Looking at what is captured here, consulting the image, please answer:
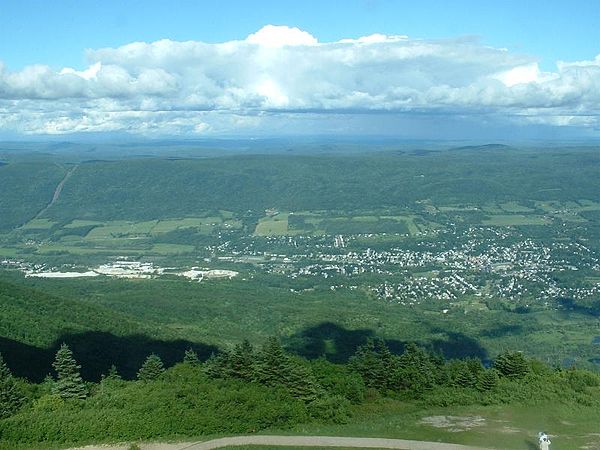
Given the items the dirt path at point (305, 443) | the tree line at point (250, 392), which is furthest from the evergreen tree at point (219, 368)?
the dirt path at point (305, 443)

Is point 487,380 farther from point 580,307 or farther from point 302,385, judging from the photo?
point 580,307

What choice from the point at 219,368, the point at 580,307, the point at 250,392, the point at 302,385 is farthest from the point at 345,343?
the point at 580,307

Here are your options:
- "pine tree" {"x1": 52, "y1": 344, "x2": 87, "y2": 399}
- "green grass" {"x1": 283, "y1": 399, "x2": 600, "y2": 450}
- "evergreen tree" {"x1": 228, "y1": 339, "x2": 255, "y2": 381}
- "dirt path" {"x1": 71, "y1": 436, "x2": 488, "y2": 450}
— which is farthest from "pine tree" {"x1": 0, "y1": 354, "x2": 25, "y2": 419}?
"green grass" {"x1": 283, "y1": 399, "x2": 600, "y2": 450}

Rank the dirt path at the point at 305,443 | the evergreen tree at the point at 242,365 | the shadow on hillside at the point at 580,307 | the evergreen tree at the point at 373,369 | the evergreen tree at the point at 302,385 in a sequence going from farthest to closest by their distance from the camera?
the shadow on hillside at the point at 580,307, the evergreen tree at the point at 373,369, the evergreen tree at the point at 242,365, the evergreen tree at the point at 302,385, the dirt path at the point at 305,443

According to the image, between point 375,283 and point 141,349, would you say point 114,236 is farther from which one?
point 141,349

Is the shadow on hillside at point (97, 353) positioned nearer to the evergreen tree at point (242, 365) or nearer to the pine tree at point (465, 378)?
the evergreen tree at point (242, 365)

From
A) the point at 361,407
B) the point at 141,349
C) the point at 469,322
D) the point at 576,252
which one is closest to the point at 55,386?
the point at 361,407
